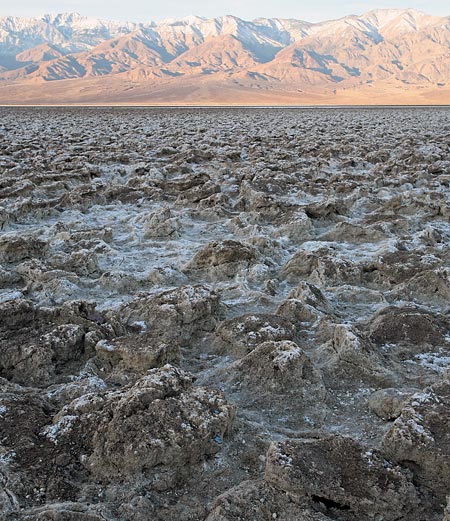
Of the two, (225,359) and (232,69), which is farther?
(232,69)

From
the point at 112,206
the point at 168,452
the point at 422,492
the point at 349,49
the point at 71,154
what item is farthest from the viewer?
the point at 349,49

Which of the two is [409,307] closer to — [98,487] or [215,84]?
[98,487]

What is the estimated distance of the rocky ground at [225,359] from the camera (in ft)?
6.28

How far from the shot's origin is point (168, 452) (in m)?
2.03

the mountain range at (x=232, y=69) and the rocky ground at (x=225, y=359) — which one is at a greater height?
the mountain range at (x=232, y=69)

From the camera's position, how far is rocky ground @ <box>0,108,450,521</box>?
191 cm

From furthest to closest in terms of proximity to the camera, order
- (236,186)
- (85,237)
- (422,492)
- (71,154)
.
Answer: (71,154)
(236,186)
(85,237)
(422,492)

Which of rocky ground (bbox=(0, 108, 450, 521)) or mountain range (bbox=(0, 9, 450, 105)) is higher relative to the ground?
mountain range (bbox=(0, 9, 450, 105))

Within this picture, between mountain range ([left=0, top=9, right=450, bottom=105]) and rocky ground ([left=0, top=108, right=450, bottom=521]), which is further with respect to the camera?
mountain range ([left=0, top=9, right=450, bottom=105])

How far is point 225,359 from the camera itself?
2.91 m

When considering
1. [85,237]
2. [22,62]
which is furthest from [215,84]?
[22,62]

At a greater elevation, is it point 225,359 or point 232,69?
point 232,69

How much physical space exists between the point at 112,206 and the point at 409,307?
3.86 meters

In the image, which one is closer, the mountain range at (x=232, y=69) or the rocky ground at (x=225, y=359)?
the rocky ground at (x=225, y=359)
